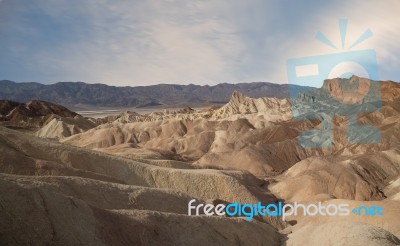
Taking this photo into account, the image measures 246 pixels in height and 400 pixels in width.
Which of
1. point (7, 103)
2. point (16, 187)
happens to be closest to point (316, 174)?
point (16, 187)

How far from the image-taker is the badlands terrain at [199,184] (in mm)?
9820

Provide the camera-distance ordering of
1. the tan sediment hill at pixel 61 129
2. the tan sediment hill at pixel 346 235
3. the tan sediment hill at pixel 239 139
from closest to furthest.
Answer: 1. the tan sediment hill at pixel 346 235
2. the tan sediment hill at pixel 239 139
3. the tan sediment hill at pixel 61 129

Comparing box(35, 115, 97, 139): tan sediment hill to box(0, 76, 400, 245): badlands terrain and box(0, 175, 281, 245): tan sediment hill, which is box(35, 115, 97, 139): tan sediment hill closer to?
box(0, 76, 400, 245): badlands terrain

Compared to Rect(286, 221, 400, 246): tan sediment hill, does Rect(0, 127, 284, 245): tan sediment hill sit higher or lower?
higher

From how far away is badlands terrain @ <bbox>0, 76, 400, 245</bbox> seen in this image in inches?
387

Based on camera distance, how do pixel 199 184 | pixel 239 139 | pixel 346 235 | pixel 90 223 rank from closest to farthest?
→ pixel 90 223 → pixel 346 235 → pixel 199 184 → pixel 239 139

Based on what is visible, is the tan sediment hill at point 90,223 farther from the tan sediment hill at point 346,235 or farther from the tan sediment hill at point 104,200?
the tan sediment hill at point 346,235

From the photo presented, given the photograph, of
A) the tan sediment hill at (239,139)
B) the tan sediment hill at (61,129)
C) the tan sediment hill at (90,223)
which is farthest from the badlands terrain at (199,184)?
the tan sediment hill at (61,129)

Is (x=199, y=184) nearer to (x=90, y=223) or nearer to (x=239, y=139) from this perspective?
(x=90, y=223)

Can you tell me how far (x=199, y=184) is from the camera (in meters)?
25.5

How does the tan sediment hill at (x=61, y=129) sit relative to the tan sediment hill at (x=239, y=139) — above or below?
above

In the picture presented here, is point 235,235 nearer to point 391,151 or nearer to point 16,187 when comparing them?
point 16,187

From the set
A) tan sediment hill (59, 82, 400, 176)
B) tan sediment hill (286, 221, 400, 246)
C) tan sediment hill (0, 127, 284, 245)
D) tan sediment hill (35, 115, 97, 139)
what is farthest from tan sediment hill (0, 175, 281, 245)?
tan sediment hill (35, 115, 97, 139)

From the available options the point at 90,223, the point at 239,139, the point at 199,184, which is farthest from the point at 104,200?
the point at 239,139
